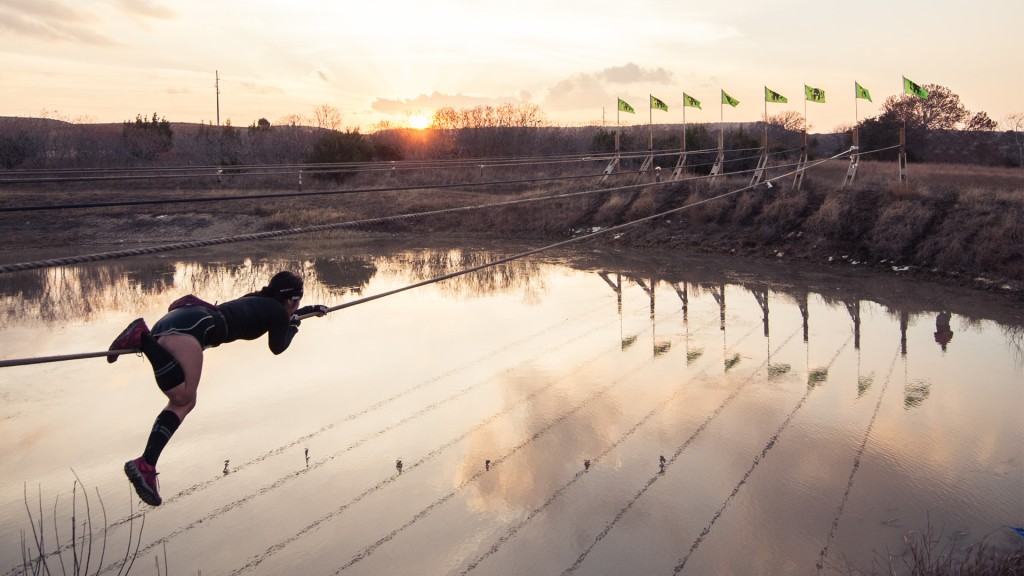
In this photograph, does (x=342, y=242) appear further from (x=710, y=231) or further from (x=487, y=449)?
(x=487, y=449)

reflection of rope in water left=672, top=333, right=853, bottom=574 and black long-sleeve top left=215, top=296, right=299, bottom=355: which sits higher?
black long-sleeve top left=215, top=296, right=299, bottom=355

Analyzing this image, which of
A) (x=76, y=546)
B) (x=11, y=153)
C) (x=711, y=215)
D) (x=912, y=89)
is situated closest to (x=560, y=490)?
(x=76, y=546)

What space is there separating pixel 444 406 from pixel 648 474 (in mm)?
2899

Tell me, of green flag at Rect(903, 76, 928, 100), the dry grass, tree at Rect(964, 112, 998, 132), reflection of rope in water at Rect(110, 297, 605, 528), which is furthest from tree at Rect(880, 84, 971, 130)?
reflection of rope in water at Rect(110, 297, 605, 528)

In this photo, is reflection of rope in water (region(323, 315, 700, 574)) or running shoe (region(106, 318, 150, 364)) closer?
running shoe (region(106, 318, 150, 364))

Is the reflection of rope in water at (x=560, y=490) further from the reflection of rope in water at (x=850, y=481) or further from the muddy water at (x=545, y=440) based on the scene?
the reflection of rope in water at (x=850, y=481)

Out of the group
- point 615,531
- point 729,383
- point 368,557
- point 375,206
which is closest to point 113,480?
point 368,557

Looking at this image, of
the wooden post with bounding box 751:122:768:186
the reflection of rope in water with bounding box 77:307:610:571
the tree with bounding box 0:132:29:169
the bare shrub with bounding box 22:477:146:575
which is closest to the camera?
the bare shrub with bounding box 22:477:146:575

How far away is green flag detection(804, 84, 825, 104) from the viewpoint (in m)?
24.0

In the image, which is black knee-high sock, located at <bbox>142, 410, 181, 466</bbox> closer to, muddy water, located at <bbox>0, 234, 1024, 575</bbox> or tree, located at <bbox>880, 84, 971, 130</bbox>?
muddy water, located at <bbox>0, 234, 1024, 575</bbox>

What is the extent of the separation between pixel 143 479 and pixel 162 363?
64 centimetres

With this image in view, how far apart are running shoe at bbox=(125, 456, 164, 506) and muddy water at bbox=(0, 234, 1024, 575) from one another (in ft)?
5.10

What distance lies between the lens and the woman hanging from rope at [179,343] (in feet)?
14.1

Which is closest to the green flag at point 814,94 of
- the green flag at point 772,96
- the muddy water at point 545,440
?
the green flag at point 772,96
